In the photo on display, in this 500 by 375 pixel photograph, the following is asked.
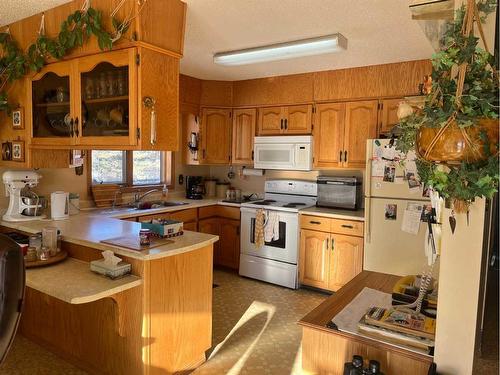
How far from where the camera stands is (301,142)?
4.16 meters

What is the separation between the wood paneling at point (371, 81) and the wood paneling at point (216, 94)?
1190 mm

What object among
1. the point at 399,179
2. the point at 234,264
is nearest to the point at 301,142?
the point at 399,179

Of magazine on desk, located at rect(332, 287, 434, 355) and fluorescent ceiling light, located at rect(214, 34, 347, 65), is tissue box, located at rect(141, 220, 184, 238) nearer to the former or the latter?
magazine on desk, located at rect(332, 287, 434, 355)

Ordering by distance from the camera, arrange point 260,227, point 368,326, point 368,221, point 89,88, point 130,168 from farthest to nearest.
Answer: point 130,168, point 260,227, point 368,221, point 89,88, point 368,326

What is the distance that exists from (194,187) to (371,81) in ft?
8.43

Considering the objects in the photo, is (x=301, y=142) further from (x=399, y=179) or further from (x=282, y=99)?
(x=399, y=179)

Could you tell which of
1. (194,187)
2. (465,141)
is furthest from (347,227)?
(465,141)

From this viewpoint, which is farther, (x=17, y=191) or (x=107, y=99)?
(x=17, y=191)

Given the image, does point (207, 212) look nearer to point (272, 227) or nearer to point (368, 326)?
point (272, 227)

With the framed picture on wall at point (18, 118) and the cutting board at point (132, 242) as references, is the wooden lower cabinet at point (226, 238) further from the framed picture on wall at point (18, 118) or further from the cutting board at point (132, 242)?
the framed picture on wall at point (18, 118)

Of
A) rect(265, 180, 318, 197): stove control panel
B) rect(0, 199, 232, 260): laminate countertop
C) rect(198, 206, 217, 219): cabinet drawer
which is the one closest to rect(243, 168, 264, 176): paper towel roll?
rect(265, 180, 318, 197): stove control panel

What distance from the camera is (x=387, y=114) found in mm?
3723

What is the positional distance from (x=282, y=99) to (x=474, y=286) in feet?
11.5

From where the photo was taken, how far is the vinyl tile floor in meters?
2.51
